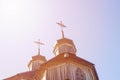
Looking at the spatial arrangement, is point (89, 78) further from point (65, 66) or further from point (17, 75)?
point (17, 75)

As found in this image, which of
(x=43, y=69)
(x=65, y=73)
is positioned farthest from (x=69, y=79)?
(x=43, y=69)

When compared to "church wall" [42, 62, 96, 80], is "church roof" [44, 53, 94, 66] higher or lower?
higher

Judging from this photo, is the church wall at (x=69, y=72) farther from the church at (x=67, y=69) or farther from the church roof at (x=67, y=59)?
the church roof at (x=67, y=59)

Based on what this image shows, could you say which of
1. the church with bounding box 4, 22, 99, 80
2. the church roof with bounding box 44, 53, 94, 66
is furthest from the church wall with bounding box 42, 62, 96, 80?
the church roof with bounding box 44, 53, 94, 66

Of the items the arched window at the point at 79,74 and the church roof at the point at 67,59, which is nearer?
the arched window at the point at 79,74

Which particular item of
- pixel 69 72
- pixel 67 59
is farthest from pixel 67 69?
pixel 67 59

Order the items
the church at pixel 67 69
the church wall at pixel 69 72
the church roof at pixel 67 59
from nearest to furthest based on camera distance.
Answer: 1. the church wall at pixel 69 72
2. the church at pixel 67 69
3. the church roof at pixel 67 59

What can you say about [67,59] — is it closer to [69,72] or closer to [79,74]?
[69,72]

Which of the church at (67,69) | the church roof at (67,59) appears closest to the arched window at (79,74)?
the church at (67,69)

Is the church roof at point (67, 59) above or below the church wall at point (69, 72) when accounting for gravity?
above

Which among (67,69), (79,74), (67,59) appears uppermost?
(67,59)

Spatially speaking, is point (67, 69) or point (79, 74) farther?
point (79, 74)

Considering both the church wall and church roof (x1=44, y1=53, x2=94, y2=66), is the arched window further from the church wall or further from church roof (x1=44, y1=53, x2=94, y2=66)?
church roof (x1=44, y1=53, x2=94, y2=66)

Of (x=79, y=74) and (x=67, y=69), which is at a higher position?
(x=67, y=69)
